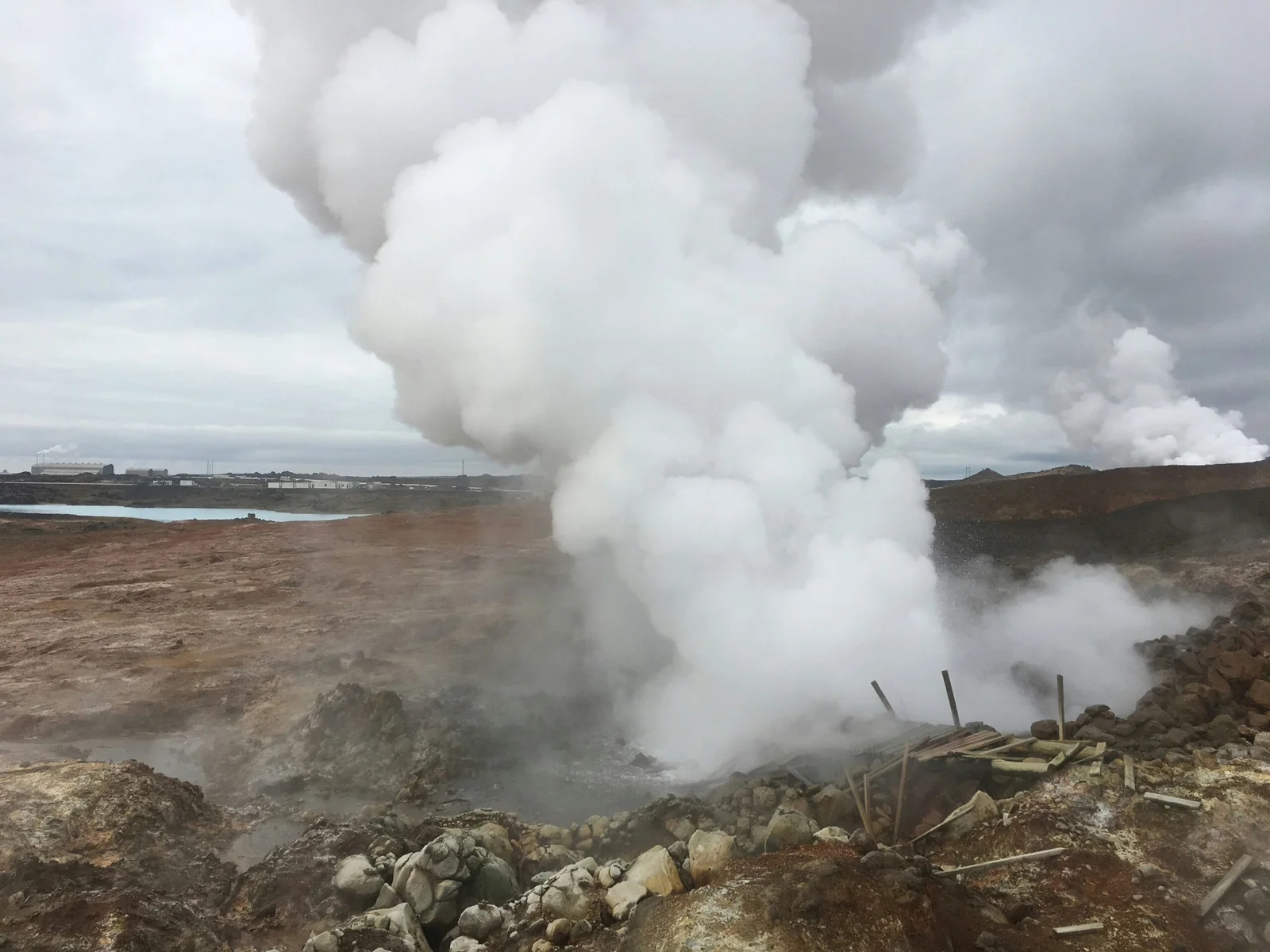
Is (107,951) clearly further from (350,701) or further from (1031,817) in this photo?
(1031,817)

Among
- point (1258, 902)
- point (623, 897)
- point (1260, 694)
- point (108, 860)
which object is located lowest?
point (108, 860)

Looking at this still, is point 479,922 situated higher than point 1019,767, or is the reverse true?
point 1019,767

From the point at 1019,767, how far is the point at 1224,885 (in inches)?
79.6

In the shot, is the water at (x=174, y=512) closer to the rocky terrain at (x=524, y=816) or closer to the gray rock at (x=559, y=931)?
the rocky terrain at (x=524, y=816)

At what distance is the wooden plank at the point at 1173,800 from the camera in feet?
21.4

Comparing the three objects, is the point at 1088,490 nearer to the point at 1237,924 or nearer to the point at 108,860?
the point at 1237,924

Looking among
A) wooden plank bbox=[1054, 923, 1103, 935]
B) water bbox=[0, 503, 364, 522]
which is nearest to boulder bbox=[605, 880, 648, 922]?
wooden plank bbox=[1054, 923, 1103, 935]

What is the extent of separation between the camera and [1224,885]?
5.51 metres

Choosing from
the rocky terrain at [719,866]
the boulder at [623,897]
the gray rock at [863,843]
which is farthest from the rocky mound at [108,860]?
the gray rock at [863,843]

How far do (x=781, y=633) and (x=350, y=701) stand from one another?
6476 mm

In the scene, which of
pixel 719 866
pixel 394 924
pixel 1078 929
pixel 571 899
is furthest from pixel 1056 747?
pixel 394 924

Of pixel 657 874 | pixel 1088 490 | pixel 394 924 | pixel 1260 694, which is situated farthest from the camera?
pixel 1088 490

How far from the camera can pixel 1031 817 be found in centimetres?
675

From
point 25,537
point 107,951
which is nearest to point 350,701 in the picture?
point 107,951
